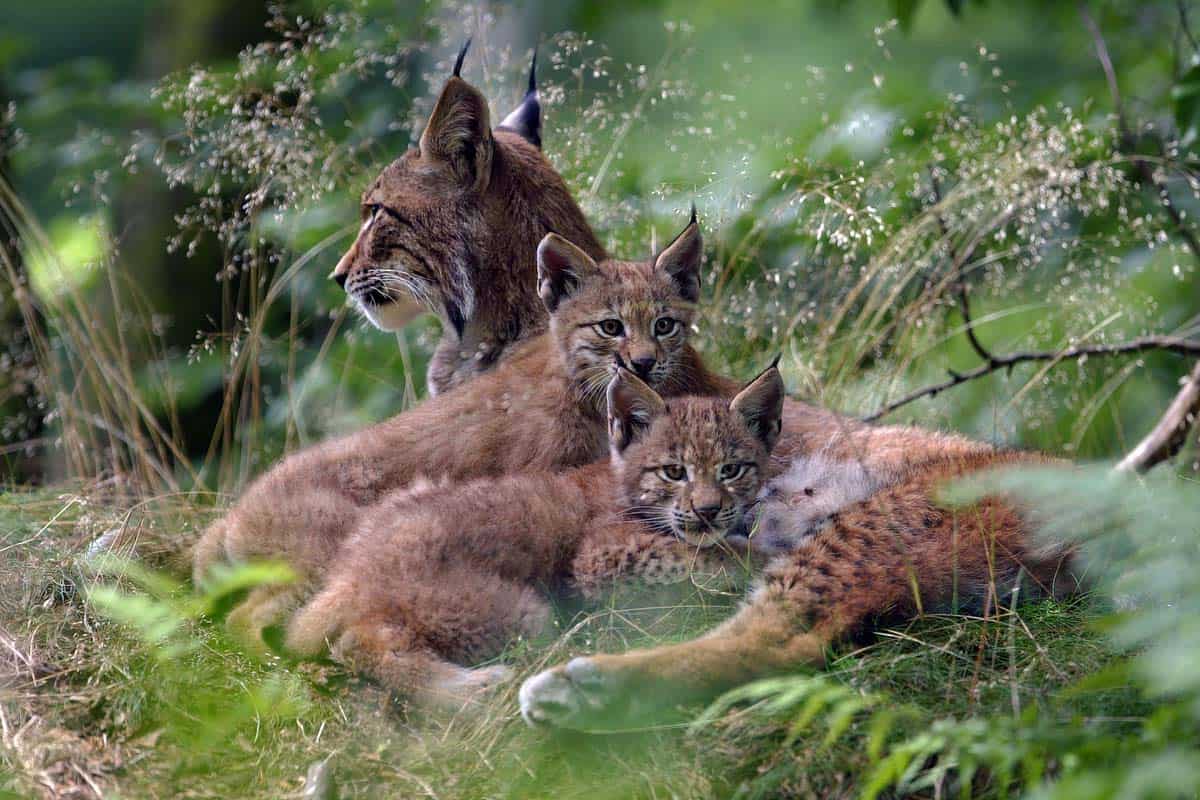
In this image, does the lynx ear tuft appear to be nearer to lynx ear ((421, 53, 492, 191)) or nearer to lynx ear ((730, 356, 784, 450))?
lynx ear ((421, 53, 492, 191))

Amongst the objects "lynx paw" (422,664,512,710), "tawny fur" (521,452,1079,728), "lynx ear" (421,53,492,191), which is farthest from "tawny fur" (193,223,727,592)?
"tawny fur" (521,452,1079,728)

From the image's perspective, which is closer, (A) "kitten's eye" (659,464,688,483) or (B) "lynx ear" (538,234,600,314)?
(A) "kitten's eye" (659,464,688,483)

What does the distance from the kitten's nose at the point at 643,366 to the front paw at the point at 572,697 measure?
1357 millimetres

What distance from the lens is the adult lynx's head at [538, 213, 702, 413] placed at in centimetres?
430

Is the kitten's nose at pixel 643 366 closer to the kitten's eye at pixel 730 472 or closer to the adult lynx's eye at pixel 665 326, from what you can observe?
the adult lynx's eye at pixel 665 326

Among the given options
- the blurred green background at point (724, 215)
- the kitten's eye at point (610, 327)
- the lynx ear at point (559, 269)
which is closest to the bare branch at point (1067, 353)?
the blurred green background at point (724, 215)

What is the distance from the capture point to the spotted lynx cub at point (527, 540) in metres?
3.43

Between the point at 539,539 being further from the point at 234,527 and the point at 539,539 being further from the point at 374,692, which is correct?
the point at 234,527

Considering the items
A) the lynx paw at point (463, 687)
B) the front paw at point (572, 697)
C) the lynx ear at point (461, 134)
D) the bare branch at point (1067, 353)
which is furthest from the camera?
the bare branch at point (1067, 353)

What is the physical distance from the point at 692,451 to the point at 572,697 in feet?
3.78

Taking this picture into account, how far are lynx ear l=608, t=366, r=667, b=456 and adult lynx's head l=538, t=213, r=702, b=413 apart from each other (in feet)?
0.51

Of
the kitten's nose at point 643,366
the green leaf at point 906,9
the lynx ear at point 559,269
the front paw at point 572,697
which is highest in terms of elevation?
the green leaf at point 906,9

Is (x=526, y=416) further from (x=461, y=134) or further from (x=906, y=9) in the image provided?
(x=906, y=9)

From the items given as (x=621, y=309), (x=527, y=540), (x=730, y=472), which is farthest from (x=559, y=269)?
(x=527, y=540)
